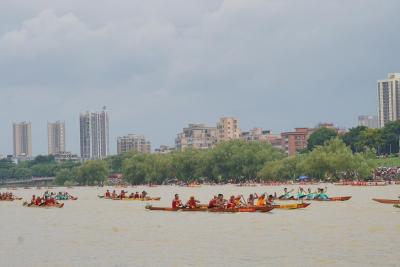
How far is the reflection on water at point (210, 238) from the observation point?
31.7 m

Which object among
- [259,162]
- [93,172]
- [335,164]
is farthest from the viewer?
[93,172]

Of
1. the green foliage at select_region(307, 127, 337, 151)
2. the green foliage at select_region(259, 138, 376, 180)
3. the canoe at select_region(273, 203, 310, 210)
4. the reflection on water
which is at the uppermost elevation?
the green foliage at select_region(307, 127, 337, 151)

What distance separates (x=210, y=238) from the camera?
126ft

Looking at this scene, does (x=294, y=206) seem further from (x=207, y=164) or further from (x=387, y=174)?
(x=207, y=164)

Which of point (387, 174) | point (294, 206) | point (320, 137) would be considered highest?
point (320, 137)

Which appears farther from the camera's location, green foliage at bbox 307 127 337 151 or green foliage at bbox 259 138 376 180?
green foliage at bbox 307 127 337 151

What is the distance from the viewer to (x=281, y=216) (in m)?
48.6

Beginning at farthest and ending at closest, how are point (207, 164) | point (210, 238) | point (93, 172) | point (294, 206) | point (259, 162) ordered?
point (93, 172) → point (207, 164) → point (259, 162) → point (294, 206) → point (210, 238)

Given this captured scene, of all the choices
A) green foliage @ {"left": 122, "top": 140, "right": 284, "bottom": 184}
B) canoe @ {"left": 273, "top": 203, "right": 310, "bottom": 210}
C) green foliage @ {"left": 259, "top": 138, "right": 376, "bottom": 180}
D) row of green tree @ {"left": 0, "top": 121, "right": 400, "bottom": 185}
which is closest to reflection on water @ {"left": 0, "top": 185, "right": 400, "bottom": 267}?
canoe @ {"left": 273, "top": 203, "right": 310, "bottom": 210}

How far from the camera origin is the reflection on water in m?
31.7

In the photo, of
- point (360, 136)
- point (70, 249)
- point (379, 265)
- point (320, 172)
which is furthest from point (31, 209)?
point (360, 136)

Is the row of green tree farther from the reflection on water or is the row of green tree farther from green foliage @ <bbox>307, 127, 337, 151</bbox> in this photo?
the reflection on water

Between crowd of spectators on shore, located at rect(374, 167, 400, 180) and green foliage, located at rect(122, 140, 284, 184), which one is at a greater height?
green foliage, located at rect(122, 140, 284, 184)

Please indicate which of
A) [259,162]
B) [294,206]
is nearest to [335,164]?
[259,162]
